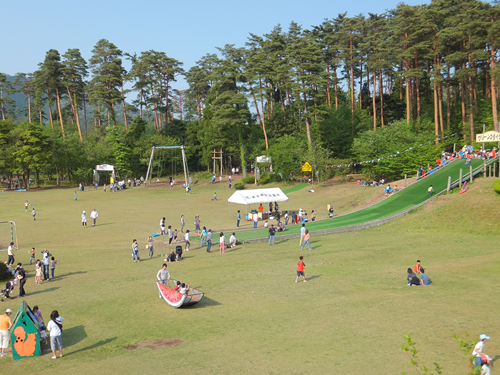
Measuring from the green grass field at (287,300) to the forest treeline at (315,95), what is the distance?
76.9ft

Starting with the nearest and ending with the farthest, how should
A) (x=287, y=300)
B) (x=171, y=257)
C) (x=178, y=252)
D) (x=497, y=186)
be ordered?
(x=287, y=300), (x=171, y=257), (x=178, y=252), (x=497, y=186)

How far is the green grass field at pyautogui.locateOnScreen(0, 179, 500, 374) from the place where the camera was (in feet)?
36.4

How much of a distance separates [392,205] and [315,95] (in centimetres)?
2865

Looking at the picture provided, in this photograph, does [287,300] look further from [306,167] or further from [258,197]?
[306,167]

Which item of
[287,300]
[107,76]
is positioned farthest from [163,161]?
[287,300]

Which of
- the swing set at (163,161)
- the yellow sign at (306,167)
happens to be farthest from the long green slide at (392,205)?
the swing set at (163,161)

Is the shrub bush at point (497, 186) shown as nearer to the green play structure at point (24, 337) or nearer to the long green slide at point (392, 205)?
the long green slide at point (392, 205)

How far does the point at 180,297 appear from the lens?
15.1 m

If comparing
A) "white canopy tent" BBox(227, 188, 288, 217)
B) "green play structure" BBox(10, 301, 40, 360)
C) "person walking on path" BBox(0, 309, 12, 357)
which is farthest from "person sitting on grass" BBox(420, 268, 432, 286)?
"white canopy tent" BBox(227, 188, 288, 217)

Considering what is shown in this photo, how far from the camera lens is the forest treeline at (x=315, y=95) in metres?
50.8

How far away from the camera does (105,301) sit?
1666cm

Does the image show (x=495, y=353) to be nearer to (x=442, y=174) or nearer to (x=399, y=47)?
(x=442, y=174)

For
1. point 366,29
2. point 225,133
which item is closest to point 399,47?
point 366,29

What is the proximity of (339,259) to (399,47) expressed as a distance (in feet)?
140
